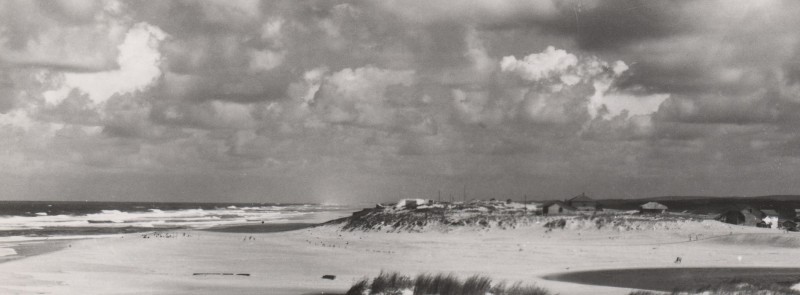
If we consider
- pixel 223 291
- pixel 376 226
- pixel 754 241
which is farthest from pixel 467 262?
pixel 376 226

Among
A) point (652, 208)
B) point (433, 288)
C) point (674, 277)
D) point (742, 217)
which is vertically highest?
A: point (652, 208)

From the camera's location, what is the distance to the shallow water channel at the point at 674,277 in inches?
1203

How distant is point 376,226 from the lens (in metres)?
74.9

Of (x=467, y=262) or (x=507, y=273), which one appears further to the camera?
(x=467, y=262)

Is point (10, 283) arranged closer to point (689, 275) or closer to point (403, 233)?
point (689, 275)

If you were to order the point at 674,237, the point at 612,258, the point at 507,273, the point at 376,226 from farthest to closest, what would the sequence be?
the point at 376,226 → the point at 674,237 → the point at 612,258 → the point at 507,273


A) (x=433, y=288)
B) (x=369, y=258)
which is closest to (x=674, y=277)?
(x=433, y=288)

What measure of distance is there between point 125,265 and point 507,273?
18334 mm

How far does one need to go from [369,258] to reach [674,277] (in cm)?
1719

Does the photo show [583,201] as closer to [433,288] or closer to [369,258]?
[369,258]

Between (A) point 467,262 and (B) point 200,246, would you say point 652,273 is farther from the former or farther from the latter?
(B) point 200,246

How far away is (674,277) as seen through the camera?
34.0m

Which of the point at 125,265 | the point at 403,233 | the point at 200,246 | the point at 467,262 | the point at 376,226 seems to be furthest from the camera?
the point at 376,226

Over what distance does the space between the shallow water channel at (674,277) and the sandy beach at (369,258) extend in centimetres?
168
